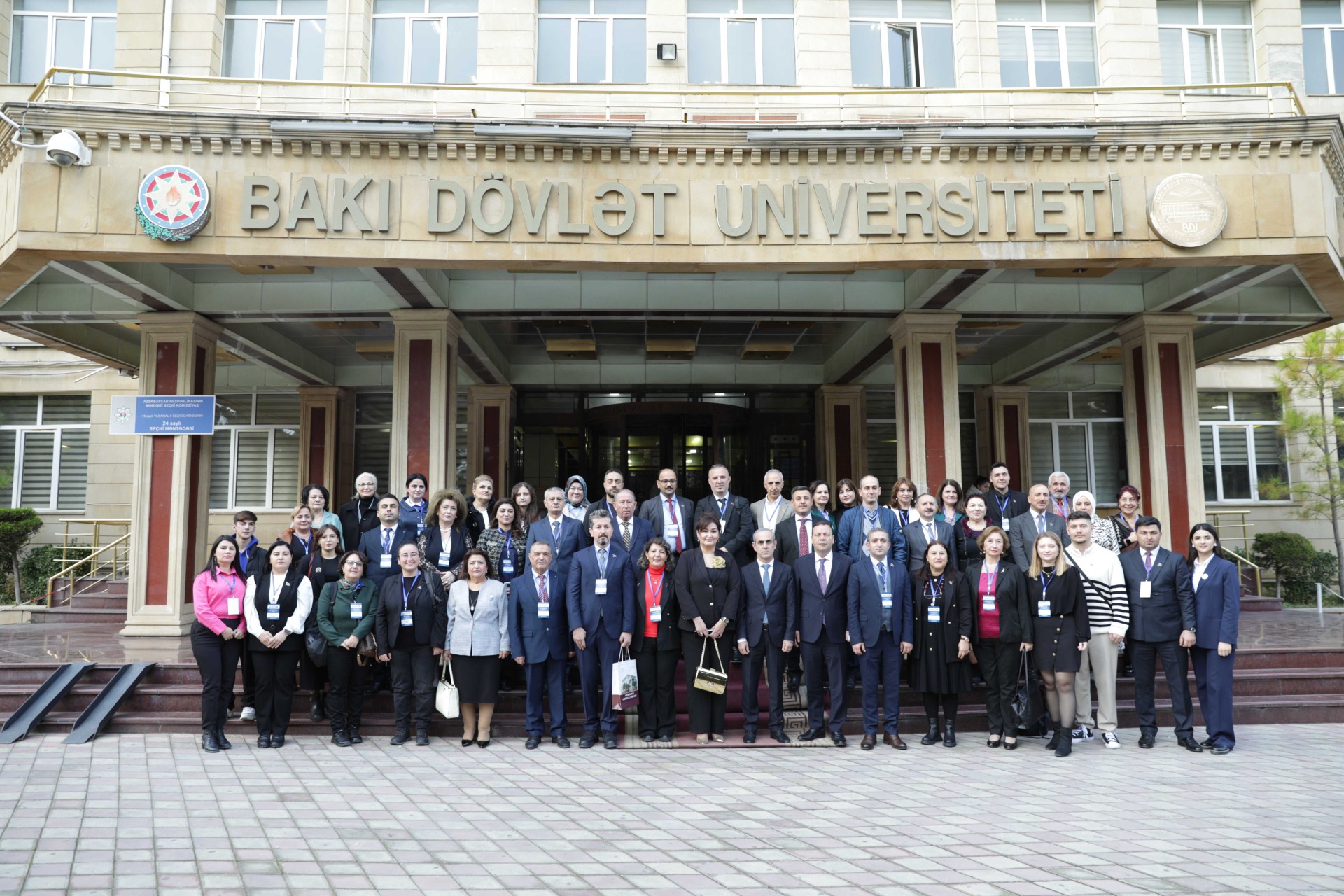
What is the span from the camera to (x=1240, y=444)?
60.4 feet

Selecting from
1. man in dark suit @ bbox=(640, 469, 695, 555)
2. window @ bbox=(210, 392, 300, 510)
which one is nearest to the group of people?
man in dark suit @ bbox=(640, 469, 695, 555)

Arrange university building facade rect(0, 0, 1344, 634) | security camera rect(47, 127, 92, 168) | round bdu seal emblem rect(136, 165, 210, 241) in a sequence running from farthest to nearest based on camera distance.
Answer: university building facade rect(0, 0, 1344, 634) < round bdu seal emblem rect(136, 165, 210, 241) < security camera rect(47, 127, 92, 168)

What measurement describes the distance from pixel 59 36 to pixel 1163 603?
1766 cm

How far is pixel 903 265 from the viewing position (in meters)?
9.91

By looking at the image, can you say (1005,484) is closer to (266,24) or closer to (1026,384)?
(1026,384)

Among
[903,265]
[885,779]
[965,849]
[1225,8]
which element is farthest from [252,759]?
[1225,8]

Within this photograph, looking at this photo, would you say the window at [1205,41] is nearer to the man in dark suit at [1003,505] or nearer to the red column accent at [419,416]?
the man in dark suit at [1003,505]

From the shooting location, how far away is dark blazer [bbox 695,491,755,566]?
8133 mm

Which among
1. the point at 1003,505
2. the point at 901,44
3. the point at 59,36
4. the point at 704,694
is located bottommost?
the point at 704,694

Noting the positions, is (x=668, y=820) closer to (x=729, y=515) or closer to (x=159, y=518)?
(x=729, y=515)

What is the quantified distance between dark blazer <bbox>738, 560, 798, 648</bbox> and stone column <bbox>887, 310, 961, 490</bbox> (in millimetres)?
5284

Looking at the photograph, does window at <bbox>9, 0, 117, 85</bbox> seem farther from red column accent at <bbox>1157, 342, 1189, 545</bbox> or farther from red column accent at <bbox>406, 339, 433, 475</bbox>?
red column accent at <bbox>1157, 342, 1189, 545</bbox>

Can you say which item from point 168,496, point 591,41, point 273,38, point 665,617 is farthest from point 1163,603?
point 273,38

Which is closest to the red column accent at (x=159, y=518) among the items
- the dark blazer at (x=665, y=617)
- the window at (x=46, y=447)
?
the dark blazer at (x=665, y=617)
